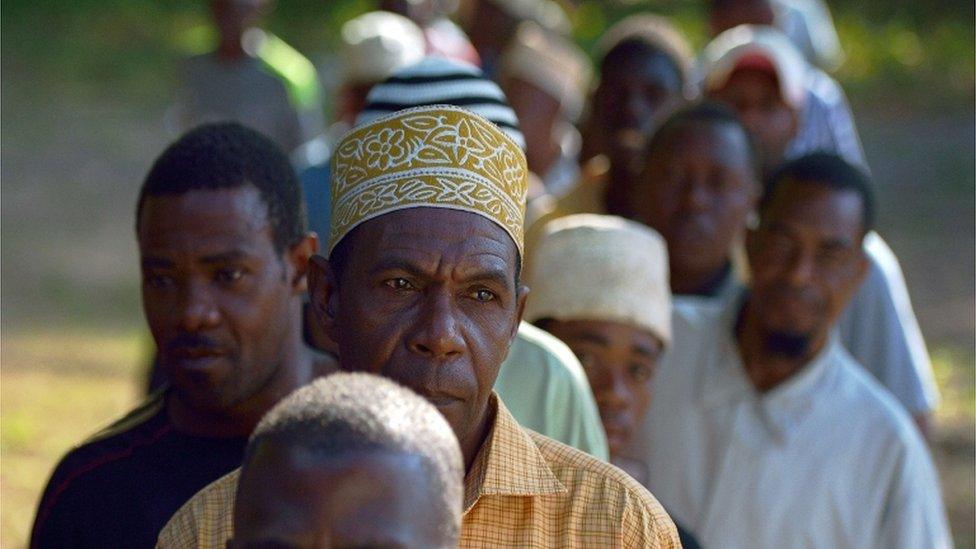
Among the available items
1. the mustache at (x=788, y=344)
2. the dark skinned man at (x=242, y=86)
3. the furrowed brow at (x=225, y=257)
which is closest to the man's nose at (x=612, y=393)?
the mustache at (x=788, y=344)

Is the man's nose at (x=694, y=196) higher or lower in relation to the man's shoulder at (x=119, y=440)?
higher

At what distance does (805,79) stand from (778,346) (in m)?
3.22

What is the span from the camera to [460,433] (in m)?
2.65

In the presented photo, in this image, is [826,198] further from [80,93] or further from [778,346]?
[80,93]

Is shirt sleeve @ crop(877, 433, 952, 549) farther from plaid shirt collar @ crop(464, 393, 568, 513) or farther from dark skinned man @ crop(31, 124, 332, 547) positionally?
plaid shirt collar @ crop(464, 393, 568, 513)

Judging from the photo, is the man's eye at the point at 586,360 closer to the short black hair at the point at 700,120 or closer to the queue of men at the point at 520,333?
the queue of men at the point at 520,333

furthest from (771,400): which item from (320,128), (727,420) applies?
(320,128)

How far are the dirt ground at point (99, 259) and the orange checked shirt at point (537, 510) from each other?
519cm

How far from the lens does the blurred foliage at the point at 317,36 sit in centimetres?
1717

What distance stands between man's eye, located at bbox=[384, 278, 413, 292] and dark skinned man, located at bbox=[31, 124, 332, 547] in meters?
0.80

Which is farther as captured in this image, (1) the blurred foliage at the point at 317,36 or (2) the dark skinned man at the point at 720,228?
(1) the blurred foliage at the point at 317,36

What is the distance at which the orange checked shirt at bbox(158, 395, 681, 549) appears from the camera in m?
2.53

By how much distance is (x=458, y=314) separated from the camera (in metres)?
2.68

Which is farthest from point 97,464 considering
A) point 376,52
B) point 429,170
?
point 376,52
